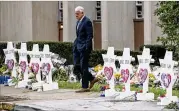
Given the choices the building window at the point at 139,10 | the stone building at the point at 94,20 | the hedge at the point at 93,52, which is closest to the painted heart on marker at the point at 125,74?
the hedge at the point at 93,52

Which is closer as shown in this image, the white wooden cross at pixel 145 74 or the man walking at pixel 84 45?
the white wooden cross at pixel 145 74

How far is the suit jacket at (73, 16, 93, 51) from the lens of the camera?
13.8 metres

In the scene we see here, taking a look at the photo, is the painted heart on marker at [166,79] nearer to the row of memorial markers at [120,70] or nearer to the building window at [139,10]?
the row of memorial markers at [120,70]

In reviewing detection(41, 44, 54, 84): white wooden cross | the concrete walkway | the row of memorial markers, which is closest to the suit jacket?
the row of memorial markers

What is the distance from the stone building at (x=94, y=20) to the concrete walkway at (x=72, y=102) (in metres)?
10.9

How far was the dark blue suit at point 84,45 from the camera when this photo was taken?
1385cm

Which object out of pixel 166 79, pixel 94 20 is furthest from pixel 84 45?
pixel 94 20

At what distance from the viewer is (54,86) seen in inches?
596

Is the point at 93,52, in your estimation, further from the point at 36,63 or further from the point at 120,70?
the point at 120,70

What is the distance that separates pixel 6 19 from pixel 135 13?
8.64m

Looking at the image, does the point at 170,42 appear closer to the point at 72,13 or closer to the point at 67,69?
the point at 67,69

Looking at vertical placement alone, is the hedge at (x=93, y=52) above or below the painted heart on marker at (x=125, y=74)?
above

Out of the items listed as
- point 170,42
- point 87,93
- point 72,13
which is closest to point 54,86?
point 87,93

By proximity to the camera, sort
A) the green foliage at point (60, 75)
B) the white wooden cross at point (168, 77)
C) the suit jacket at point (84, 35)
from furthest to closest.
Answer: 1. the green foliage at point (60, 75)
2. the suit jacket at point (84, 35)
3. the white wooden cross at point (168, 77)
